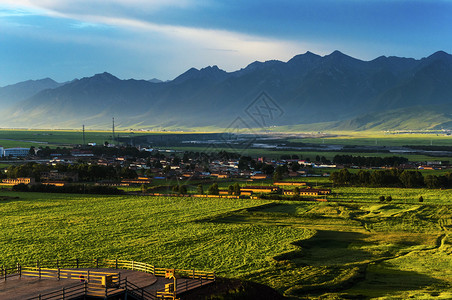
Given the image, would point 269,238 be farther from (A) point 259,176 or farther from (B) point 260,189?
(A) point 259,176

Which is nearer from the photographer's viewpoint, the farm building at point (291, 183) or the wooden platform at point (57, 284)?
the wooden platform at point (57, 284)

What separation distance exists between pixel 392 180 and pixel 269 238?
167 feet

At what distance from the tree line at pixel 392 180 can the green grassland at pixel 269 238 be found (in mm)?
15973

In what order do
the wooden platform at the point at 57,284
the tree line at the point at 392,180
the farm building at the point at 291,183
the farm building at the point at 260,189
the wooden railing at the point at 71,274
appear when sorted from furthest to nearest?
1. the farm building at the point at 291,183
2. the tree line at the point at 392,180
3. the farm building at the point at 260,189
4. the wooden railing at the point at 71,274
5. the wooden platform at the point at 57,284

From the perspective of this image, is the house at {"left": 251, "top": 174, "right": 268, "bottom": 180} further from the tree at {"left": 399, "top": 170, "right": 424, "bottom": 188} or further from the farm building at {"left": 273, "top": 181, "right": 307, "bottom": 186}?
the tree at {"left": 399, "top": 170, "right": 424, "bottom": 188}

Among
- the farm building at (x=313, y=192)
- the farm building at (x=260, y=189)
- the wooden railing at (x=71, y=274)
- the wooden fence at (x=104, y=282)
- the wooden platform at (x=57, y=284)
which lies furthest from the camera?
the farm building at (x=260, y=189)

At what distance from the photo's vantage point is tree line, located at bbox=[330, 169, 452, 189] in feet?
297

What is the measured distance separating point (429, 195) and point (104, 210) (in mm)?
43864

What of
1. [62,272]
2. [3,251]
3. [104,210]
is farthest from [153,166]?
[62,272]

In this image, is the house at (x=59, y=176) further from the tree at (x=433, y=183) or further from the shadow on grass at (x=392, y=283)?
the shadow on grass at (x=392, y=283)

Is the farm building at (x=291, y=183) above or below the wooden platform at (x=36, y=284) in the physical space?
below

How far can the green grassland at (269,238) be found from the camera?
34.3 metres

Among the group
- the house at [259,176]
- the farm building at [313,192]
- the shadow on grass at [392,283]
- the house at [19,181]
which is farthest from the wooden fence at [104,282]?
the house at [259,176]

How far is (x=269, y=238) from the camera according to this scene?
4716 cm
